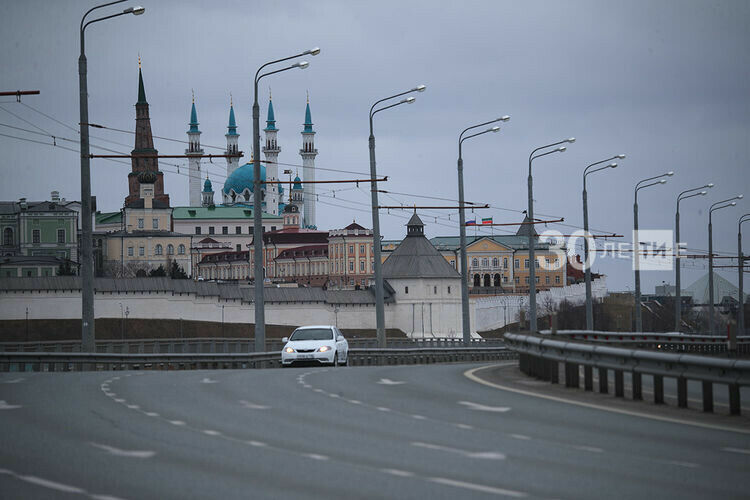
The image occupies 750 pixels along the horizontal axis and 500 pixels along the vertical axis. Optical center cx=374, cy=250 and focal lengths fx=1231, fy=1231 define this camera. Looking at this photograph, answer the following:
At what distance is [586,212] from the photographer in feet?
188

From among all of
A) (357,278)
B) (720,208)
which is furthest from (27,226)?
(720,208)

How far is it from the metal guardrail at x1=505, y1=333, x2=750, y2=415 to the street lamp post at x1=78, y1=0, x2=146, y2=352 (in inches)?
508

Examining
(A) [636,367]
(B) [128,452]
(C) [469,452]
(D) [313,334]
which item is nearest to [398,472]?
(C) [469,452]

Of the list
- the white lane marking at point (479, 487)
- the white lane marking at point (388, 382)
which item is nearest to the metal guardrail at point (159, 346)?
the white lane marking at point (388, 382)

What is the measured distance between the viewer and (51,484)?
968cm

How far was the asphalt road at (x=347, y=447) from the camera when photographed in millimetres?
9609

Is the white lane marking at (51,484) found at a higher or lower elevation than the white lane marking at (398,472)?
higher

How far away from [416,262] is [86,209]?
3590 inches

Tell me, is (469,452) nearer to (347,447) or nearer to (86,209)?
(347,447)

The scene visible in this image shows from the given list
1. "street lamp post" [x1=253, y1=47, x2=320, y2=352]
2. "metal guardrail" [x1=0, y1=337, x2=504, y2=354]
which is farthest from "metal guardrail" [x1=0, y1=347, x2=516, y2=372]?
"metal guardrail" [x1=0, y1=337, x2=504, y2=354]

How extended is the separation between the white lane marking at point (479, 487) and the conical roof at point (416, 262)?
109663mm

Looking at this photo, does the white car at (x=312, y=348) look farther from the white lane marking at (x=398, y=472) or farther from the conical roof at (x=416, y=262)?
the conical roof at (x=416, y=262)

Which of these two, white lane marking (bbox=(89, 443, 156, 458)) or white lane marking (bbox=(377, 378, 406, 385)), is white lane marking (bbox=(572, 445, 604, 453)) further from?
white lane marking (bbox=(377, 378, 406, 385))

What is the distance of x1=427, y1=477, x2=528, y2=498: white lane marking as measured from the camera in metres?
9.30
